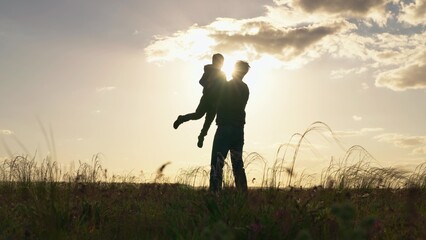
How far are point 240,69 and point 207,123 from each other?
1457 millimetres

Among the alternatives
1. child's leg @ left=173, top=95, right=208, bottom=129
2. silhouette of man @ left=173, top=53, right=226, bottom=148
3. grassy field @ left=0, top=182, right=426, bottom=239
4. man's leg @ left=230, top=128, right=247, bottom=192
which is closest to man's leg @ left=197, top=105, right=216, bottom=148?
silhouette of man @ left=173, top=53, right=226, bottom=148

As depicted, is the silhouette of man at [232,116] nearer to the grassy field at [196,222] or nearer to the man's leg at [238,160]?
the man's leg at [238,160]

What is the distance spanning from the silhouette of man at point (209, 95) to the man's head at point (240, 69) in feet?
1.10

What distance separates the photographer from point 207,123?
10336mm

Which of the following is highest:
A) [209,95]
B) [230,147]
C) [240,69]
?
[240,69]

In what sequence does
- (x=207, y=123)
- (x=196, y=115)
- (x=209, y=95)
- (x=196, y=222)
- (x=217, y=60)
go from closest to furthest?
(x=196, y=222) < (x=217, y=60) < (x=209, y=95) < (x=196, y=115) < (x=207, y=123)

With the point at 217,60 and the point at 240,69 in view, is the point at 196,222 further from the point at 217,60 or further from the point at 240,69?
the point at 217,60

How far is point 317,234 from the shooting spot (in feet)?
Result: 17.7

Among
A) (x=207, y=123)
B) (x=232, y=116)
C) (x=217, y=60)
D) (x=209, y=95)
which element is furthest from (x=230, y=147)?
(x=217, y=60)

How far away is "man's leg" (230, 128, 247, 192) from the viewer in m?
8.65

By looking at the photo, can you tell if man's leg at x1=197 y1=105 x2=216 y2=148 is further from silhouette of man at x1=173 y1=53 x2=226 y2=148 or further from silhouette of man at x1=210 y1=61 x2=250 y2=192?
silhouette of man at x1=210 y1=61 x2=250 y2=192

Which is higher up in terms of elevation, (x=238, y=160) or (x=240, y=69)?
(x=240, y=69)

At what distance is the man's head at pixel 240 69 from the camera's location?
31.2ft

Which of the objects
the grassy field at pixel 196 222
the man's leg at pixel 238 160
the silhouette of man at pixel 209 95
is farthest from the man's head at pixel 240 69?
the grassy field at pixel 196 222
